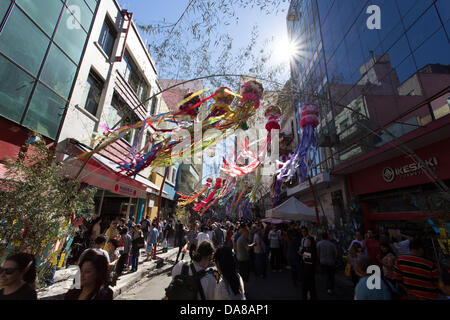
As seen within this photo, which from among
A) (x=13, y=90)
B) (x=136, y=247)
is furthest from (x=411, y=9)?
(x=13, y=90)

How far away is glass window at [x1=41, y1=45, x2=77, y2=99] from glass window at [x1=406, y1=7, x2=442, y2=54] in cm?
1346

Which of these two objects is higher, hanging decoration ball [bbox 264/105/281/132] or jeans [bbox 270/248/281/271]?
hanging decoration ball [bbox 264/105/281/132]

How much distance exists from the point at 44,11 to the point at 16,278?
888cm

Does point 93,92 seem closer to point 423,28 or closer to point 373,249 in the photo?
point 373,249

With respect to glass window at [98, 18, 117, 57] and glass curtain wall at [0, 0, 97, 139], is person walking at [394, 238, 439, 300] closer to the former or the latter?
glass curtain wall at [0, 0, 97, 139]

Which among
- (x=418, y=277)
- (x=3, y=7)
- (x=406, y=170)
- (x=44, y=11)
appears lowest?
(x=418, y=277)

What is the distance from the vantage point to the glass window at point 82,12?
8.23 m

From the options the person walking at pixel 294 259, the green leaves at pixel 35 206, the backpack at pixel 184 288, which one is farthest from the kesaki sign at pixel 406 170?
the green leaves at pixel 35 206

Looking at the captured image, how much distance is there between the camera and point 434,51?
703 cm

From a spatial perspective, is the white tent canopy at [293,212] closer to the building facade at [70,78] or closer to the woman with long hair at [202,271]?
the building facade at [70,78]

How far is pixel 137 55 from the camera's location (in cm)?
1330

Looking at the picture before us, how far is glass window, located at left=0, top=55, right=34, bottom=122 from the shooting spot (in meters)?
5.78

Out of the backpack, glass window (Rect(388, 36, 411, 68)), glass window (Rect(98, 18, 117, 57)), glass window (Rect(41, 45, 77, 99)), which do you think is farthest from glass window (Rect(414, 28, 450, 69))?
glass window (Rect(98, 18, 117, 57))
